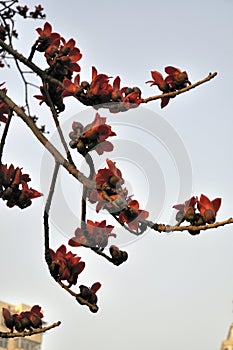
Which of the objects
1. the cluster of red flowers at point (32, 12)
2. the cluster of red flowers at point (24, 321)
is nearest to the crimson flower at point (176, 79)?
the cluster of red flowers at point (24, 321)

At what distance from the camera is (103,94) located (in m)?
1.76

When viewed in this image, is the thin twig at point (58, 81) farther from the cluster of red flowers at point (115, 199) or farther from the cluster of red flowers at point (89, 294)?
the cluster of red flowers at point (89, 294)

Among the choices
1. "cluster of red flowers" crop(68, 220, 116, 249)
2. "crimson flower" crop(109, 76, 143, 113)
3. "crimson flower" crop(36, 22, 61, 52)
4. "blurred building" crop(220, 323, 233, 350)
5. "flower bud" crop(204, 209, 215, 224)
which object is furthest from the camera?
"blurred building" crop(220, 323, 233, 350)

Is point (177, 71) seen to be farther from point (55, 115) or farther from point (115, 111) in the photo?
point (55, 115)

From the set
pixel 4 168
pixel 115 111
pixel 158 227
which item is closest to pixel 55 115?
pixel 115 111

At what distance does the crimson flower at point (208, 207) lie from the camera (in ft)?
5.00

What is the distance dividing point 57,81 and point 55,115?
0.19m

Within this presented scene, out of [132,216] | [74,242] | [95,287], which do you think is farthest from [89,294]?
[132,216]

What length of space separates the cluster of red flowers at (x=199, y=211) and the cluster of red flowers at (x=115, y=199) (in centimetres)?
11

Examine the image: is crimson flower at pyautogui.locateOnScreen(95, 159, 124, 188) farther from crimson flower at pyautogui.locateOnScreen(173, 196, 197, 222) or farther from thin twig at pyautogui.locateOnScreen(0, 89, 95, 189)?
crimson flower at pyautogui.locateOnScreen(173, 196, 197, 222)

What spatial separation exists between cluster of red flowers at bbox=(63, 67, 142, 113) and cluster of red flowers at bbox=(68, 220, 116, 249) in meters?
0.34

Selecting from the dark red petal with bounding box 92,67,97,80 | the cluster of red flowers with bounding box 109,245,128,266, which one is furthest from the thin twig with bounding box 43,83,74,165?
the cluster of red flowers with bounding box 109,245,128,266

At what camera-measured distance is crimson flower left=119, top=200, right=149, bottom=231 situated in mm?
1499

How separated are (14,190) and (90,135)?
1.42ft
